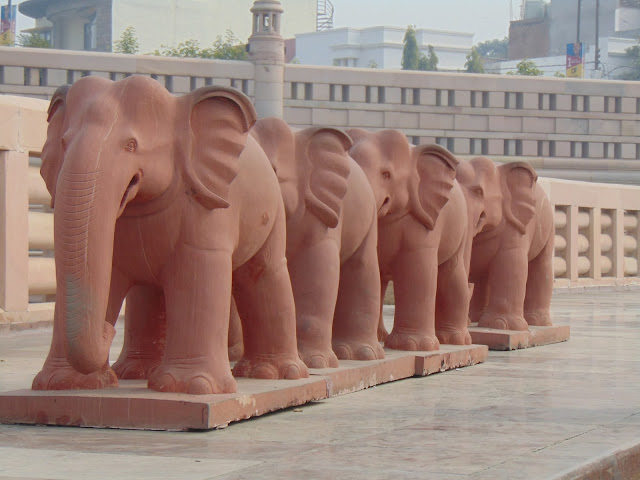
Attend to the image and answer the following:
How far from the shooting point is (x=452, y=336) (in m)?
8.96

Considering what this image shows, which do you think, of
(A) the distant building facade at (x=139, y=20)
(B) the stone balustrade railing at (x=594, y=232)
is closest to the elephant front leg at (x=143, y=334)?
(B) the stone balustrade railing at (x=594, y=232)

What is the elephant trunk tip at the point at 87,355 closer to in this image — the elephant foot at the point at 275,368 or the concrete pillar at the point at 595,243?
the elephant foot at the point at 275,368

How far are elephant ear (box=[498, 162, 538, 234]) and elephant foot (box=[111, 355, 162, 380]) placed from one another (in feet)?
14.9

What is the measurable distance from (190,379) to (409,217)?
9.63 feet

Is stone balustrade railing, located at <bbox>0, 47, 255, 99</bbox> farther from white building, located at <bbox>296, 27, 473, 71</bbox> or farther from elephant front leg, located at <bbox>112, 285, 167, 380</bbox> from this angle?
white building, located at <bbox>296, 27, 473, 71</bbox>

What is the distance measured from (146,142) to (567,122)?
5990 cm

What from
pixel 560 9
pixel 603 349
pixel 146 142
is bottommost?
pixel 603 349

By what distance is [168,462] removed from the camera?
15.6 ft

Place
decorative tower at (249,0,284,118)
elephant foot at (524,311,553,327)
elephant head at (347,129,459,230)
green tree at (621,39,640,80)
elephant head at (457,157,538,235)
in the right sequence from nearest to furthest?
elephant head at (347,129,459,230), elephant head at (457,157,538,235), elephant foot at (524,311,553,327), decorative tower at (249,0,284,118), green tree at (621,39,640,80)

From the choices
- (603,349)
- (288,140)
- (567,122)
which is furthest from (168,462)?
(567,122)

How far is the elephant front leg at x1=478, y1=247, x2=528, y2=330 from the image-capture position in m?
10.2

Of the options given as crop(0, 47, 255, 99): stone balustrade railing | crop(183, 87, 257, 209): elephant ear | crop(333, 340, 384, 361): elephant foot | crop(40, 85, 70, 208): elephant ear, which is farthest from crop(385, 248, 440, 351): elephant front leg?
crop(0, 47, 255, 99): stone balustrade railing

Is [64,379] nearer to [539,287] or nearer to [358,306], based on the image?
[358,306]

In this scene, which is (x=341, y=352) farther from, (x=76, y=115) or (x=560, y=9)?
(x=560, y=9)
